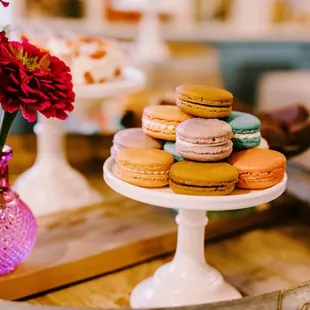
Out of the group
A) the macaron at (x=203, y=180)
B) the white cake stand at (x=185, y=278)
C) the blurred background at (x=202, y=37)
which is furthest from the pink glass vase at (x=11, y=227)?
the blurred background at (x=202, y=37)

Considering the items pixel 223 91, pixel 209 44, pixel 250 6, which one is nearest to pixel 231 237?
pixel 223 91

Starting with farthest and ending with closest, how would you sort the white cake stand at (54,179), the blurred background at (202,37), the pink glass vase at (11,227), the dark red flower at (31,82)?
the blurred background at (202,37) < the white cake stand at (54,179) < the pink glass vase at (11,227) < the dark red flower at (31,82)

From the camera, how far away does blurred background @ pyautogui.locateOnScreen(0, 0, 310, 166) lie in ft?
7.27

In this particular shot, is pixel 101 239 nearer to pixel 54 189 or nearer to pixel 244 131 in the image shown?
pixel 54 189

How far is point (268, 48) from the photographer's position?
2.68 meters

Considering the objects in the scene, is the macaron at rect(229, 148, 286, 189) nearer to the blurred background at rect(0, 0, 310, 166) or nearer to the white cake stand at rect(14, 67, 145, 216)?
the white cake stand at rect(14, 67, 145, 216)

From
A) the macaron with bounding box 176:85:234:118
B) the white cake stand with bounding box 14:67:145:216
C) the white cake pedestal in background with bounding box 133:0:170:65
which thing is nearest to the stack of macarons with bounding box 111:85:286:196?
the macaron with bounding box 176:85:234:118

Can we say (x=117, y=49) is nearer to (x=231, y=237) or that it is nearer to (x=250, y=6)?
(x=231, y=237)

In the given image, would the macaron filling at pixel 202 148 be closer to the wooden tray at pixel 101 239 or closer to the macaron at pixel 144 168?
the macaron at pixel 144 168

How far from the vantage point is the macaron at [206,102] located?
2.92 ft

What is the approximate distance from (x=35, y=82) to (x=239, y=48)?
190cm

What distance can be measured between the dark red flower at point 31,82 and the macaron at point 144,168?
0.38 ft

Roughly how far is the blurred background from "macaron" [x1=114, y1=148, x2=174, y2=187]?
38.8 inches

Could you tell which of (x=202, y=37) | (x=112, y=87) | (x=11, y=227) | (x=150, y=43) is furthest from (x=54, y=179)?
(x=202, y=37)
